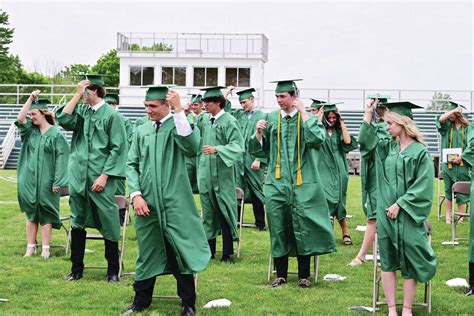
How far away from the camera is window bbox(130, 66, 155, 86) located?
159 feet

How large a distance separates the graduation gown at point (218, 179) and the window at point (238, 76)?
119ft

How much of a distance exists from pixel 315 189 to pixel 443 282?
1.87m

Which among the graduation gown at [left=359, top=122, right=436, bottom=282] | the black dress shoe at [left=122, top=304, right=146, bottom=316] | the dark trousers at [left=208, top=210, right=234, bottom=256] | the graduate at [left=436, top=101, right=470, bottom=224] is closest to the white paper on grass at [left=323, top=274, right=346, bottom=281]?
the dark trousers at [left=208, top=210, right=234, bottom=256]

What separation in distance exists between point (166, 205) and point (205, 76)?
40.5m

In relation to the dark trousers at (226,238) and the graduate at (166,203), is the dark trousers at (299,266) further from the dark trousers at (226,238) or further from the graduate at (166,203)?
the graduate at (166,203)

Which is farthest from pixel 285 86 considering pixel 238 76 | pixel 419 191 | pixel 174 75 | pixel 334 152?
pixel 174 75

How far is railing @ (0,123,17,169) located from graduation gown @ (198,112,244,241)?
23446mm

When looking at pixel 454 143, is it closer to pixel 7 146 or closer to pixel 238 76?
pixel 7 146

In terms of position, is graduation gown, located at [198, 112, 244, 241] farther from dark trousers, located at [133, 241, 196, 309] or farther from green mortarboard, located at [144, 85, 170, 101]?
green mortarboard, located at [144, 85, 170, 101]

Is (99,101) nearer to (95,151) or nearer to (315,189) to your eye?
(95,151)

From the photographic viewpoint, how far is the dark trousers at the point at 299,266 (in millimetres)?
9375

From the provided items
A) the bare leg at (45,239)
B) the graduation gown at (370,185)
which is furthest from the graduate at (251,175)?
the bare leg at (45,239)

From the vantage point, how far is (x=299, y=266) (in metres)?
9.41

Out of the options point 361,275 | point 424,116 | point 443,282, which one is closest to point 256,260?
point 361,275
